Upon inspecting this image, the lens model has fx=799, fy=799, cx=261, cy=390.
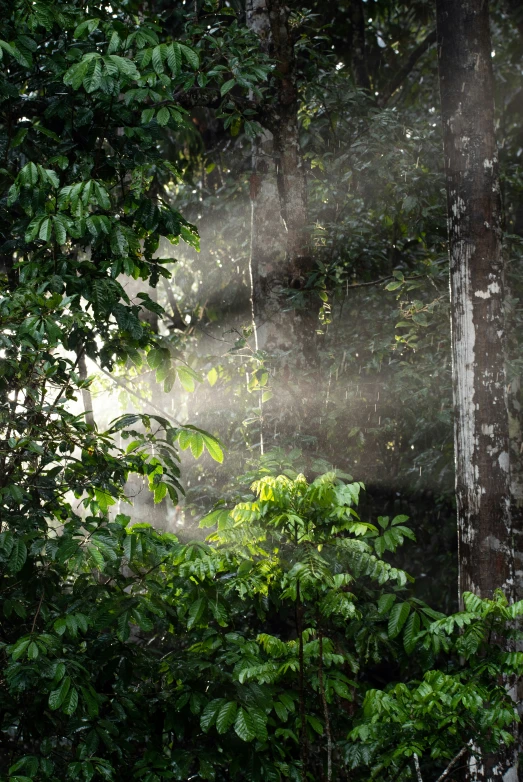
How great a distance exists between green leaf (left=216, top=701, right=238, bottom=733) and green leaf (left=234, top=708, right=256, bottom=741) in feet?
0.06

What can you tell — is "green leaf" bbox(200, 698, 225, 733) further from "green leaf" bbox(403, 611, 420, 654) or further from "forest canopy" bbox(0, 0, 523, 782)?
"green leaf" bbox(403, 611, 420, 654)

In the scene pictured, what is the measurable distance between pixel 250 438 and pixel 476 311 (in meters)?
2.25

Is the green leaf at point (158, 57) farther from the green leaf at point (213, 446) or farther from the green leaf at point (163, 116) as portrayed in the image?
the green leaf at point (213, 446)

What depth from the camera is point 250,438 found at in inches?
227

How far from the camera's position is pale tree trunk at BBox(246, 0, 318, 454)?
4617mm

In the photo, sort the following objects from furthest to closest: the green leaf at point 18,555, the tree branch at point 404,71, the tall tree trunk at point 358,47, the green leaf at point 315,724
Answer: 1. the tree branch at point 404,71
2. the tall tree trunk at point 358,47
3. the green leaf at point 315,724
4. the green leaf at point 18,555

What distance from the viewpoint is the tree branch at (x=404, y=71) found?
8.59m

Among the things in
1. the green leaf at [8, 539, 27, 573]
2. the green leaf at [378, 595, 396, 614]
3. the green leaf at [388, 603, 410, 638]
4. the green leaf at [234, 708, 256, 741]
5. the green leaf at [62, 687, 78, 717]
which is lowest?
the green leaf at [234, 708, 256, 741]

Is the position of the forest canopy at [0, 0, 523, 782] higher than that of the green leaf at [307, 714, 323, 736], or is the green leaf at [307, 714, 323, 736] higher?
the forest canopy at [0, 0, 523, 782]

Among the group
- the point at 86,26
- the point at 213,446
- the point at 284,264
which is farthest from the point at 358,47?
the point at 213,446

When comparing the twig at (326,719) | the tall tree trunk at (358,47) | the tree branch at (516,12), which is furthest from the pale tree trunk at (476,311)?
the tall tree trunk at (358,47)

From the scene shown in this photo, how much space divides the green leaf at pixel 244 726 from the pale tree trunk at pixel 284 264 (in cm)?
212

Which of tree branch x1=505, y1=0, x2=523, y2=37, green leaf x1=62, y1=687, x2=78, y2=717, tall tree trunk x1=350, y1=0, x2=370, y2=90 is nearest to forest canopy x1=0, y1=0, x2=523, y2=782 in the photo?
green leaf x1=62, y1=687, x2=78, y2=717

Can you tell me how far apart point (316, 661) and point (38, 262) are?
192 centimetres
